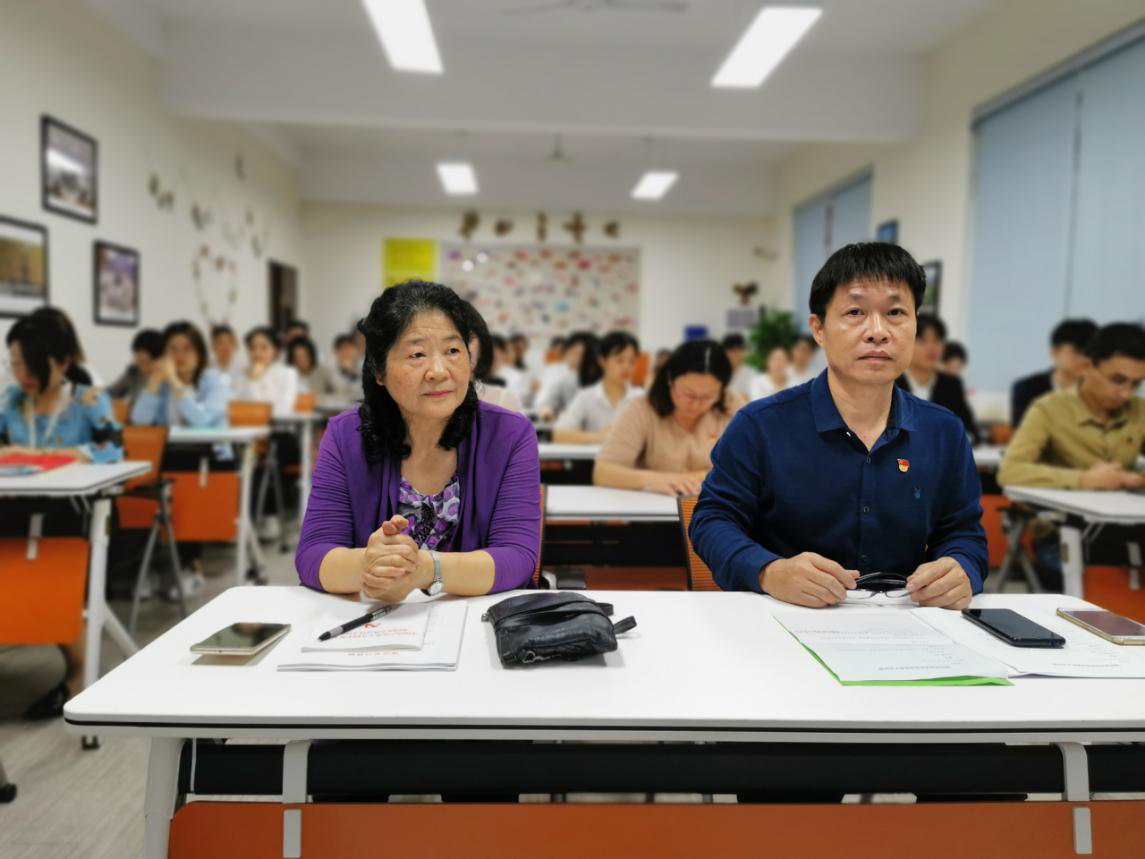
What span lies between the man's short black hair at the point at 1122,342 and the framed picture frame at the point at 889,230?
4718 millimetres

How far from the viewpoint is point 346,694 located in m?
1.08

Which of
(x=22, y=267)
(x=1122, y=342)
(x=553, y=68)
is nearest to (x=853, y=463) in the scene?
(x=1122, y=342)

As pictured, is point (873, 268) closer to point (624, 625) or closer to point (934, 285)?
point (624, 625)

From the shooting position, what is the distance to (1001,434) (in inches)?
224

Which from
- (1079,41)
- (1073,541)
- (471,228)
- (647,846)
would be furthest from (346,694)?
(471,228)

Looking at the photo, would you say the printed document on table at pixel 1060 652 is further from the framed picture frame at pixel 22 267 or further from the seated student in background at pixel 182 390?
the framed picture frame at pixel 22 267

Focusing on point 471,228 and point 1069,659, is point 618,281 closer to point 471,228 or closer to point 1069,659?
point 471,228

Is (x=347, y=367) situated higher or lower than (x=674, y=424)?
higher

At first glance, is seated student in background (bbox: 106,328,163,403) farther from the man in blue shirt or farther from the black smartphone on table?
the black smartphone on table

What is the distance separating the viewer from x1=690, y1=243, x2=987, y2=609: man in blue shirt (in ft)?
5.32

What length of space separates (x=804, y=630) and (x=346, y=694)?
2.30ft

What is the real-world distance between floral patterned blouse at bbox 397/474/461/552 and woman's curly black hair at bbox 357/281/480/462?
0.09 meters

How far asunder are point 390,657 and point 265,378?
6210mm

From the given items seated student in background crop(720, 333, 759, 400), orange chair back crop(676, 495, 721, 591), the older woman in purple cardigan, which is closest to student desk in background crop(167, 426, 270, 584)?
the older woman in purple cardigan
